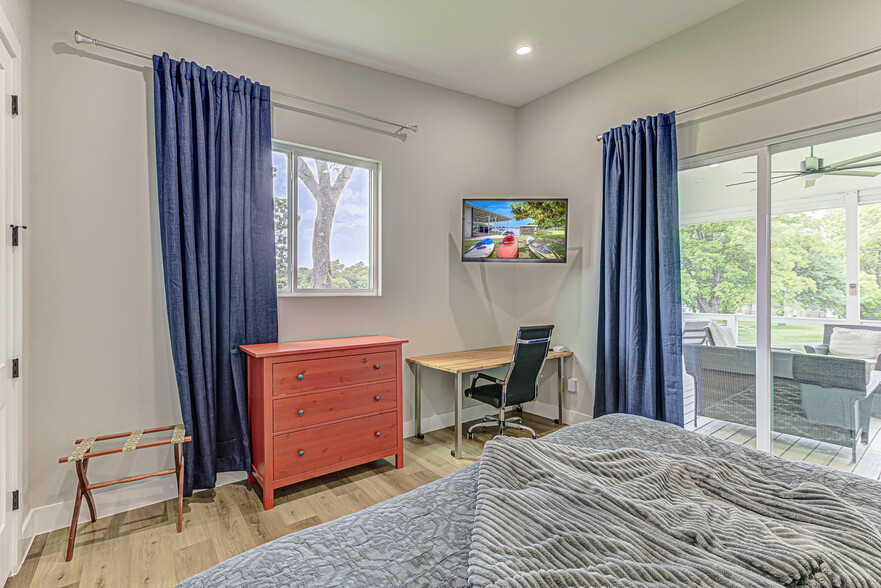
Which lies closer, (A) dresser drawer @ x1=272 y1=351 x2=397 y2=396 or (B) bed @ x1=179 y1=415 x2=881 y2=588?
(B) bed @ x1=179 y1=415 x2=881 y2=588

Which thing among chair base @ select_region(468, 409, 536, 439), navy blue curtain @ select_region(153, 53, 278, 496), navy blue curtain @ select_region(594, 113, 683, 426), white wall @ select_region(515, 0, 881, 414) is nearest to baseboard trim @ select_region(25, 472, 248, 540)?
navy blue curtain @ select_region(153, 53, 278, 496)

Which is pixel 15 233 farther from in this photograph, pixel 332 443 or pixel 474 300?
pixel 474 300

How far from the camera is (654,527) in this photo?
107 cm

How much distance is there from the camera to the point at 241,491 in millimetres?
2664

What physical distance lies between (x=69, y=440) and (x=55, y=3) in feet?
7.68

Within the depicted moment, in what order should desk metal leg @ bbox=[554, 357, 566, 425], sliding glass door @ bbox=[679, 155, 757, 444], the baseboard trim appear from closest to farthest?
the baseboard trim
sliding glass door @ bbox=[679, 155, 757, 444]
desk metal leg @ bbox=[554, 357, 566, 425]

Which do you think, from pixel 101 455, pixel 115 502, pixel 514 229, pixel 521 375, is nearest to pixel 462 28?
pixel 514 229

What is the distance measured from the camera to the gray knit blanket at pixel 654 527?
0.90 metres

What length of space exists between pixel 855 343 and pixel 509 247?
7.30 ft

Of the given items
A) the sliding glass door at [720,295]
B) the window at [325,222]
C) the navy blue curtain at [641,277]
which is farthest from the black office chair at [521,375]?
the window at [325,222]

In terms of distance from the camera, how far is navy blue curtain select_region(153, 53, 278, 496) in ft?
8.14

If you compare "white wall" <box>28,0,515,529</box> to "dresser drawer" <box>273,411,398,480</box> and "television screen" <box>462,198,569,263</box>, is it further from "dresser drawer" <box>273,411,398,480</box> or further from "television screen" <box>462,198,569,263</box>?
"television screen" <box>462,198,569,263</box>

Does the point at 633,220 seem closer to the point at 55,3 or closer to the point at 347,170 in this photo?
the point at 347,170

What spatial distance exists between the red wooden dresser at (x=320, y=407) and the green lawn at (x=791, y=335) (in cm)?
230
